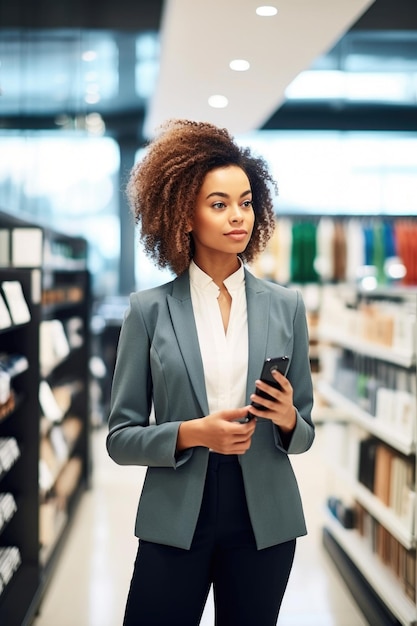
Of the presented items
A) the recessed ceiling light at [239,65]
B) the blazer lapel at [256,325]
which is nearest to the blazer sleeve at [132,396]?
the blazer lapel at [256,325]

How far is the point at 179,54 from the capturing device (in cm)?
542

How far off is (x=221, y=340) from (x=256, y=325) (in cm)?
9

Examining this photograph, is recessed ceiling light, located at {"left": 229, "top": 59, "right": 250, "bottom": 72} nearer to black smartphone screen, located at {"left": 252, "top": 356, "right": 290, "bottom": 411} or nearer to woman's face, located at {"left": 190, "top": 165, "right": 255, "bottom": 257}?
woman's face, located at {"left": 190, "top": 165, "right": 255, "bottom": 257}

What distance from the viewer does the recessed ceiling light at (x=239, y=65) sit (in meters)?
5.38

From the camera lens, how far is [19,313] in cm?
332

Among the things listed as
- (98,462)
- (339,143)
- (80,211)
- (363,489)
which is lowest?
(98,462)

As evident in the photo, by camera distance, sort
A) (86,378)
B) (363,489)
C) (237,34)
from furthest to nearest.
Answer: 1. (86,378)
2. (237,34)
3. (363,489)

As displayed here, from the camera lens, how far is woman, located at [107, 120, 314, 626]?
68.6 inches

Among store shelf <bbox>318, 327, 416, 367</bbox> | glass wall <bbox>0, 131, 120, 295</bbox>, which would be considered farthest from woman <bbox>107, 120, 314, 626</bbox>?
glass wall <bbox>0, 131, 120, 295</bbox>

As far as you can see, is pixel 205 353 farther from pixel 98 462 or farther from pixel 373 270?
pixel 373 270

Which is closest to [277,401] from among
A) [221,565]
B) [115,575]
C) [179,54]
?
[221,565]

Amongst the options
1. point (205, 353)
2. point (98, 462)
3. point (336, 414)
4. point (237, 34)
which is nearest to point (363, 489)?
point (336, 414)

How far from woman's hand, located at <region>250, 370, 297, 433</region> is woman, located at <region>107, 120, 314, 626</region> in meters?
0.02

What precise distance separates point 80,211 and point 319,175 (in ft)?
11.7
